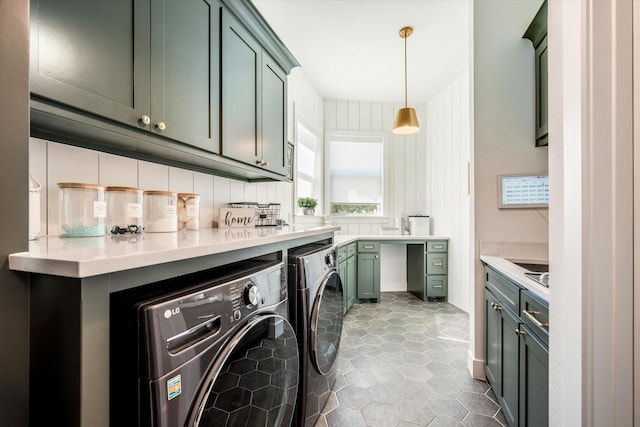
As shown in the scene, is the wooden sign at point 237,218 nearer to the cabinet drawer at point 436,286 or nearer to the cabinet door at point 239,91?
the cabinet door at point 239,91

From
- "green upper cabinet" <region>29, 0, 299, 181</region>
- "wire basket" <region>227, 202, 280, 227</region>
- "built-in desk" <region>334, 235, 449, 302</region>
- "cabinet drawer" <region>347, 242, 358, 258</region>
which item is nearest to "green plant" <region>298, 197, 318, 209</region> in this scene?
"built-in desk" <region>334, 235, 449, 302</region>

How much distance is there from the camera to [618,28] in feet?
1.83

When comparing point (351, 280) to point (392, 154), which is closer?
point (351, 280)

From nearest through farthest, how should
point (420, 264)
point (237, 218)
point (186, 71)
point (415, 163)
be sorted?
point (186, 71)
point (237, 218)
point (420, 264)
point (415, 163)

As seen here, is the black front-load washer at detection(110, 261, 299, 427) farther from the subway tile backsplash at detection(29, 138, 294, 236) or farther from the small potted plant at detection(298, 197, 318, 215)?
the small potted plant at detection(298, 197, 318, 215)

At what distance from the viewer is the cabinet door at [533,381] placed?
97 cm

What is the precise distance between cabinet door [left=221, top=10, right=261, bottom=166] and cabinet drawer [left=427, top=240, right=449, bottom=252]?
9.04 feet

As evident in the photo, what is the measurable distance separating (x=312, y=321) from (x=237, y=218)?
85 centimetres

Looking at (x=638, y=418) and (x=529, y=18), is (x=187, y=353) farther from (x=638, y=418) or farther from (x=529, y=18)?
(x=529, y=18)

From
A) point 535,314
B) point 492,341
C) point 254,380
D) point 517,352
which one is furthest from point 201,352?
point 492,341

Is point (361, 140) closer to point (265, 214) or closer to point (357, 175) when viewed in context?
point (357, 175)

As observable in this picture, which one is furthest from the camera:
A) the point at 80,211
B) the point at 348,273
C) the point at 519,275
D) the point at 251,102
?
the point at 348,273

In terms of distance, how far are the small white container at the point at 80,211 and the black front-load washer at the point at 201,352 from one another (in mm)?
449

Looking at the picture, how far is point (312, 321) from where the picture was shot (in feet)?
4.27
